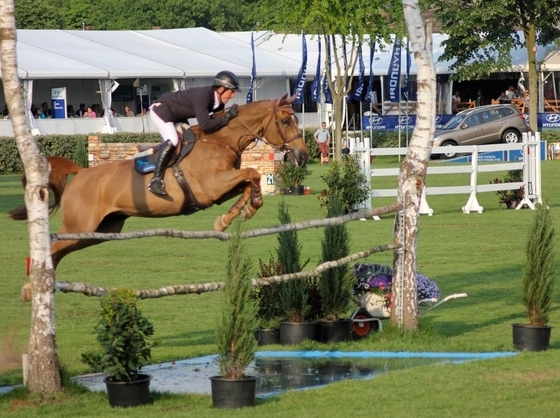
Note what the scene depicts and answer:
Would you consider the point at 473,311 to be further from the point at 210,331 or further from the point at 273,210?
the point at 273,210

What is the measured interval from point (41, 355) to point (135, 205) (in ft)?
9.03

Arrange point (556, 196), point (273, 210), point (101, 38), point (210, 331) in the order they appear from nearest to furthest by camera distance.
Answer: point (210, 331) → point (273, 210) → point (556, 196) → point (101, 38)

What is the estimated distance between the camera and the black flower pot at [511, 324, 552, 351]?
9172 millimetres

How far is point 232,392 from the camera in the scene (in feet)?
23.7

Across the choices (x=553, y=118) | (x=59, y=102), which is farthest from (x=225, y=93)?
(x=553, y=118)

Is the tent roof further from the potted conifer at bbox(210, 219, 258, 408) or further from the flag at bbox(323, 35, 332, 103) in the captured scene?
the potted conifer at bbox(210, 219, 258, 408)

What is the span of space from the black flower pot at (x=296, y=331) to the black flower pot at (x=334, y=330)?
0.35ft

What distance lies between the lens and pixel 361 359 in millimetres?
9164

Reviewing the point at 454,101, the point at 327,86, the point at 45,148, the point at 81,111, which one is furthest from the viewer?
the point at 454,101

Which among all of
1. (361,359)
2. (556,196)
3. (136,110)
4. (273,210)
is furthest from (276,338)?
(136,110)

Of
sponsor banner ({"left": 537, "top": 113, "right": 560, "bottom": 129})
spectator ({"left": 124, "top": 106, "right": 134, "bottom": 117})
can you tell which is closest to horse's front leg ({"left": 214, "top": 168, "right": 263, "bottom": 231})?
spectator ({"left": 124, "top": 106, "right": 134, "bottom": 117})

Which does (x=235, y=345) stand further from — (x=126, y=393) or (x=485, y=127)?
(x=485, y=127)

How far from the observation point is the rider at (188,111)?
10.0 metres

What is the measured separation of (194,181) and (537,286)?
3.25 meters
